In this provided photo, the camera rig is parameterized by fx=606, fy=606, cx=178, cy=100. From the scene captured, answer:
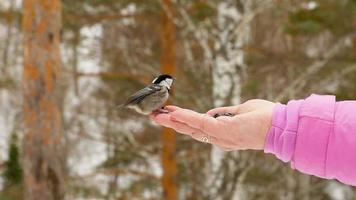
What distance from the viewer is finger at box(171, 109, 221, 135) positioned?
132 cm

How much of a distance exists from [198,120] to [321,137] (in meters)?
0.31

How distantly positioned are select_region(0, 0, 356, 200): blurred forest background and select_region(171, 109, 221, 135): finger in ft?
10.8

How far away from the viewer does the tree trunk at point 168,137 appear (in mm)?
7543

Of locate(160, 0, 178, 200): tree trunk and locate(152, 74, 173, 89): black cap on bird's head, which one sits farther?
locate(160, 0, 178, 200): tree trunk

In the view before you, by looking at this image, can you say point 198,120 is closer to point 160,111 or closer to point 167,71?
point 160,111

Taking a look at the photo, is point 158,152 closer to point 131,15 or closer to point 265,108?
point 131,15

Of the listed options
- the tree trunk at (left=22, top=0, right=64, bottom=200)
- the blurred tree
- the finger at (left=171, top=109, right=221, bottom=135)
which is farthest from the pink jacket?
the blurred tree

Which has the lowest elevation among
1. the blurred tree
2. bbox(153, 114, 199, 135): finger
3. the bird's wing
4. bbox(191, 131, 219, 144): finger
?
the blurred tree

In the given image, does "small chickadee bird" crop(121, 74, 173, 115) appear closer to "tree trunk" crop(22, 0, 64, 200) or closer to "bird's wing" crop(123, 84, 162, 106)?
"bird's wing" crop(123, 84, 162, 106)

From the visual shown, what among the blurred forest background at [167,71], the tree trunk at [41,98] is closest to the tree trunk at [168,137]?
the blurred forest background at [167,71]

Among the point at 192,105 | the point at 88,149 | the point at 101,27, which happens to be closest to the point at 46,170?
the point at 192,105

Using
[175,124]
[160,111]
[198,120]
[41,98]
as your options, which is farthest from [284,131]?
[41,98]

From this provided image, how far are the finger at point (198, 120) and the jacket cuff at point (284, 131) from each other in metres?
0.13

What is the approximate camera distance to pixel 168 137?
25.5ft
